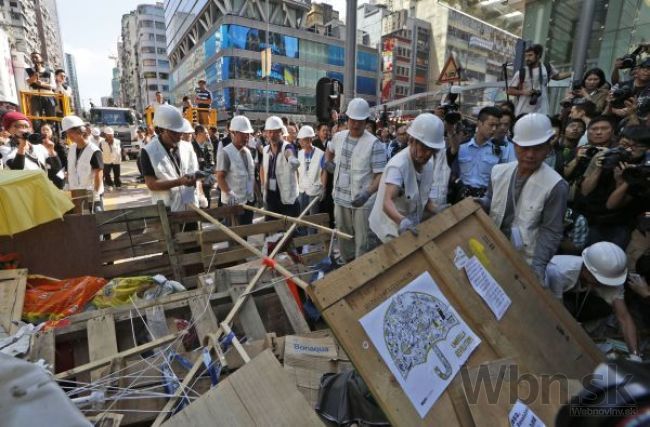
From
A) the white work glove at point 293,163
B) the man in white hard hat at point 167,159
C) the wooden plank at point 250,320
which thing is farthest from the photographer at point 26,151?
the wooden plank at point 250,320

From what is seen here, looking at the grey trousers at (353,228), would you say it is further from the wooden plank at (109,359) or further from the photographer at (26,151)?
the photographer at (26,151)

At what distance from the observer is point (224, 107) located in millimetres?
42781

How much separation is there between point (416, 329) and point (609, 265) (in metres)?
1.91

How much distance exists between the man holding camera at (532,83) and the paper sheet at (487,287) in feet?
16.2

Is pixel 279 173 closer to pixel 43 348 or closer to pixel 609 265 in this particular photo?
pixel 43 348

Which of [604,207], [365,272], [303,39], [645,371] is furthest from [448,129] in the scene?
[303,39]

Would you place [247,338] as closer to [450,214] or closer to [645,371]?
[450,214]

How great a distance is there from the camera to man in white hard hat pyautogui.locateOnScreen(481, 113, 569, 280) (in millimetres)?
2359

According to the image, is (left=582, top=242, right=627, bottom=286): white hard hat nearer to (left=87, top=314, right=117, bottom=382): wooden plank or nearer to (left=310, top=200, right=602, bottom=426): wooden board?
(left=310, top=200, right=602, bottom=426): wooden board

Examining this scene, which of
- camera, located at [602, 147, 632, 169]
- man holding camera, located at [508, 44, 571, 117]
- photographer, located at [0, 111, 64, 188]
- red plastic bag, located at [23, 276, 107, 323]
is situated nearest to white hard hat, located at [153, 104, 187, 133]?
red plastic bag, located at [23, 276, 107, 323]

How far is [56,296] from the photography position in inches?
114

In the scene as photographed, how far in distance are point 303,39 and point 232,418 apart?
54.6 metres

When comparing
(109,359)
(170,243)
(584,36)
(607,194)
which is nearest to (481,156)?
(607,194)

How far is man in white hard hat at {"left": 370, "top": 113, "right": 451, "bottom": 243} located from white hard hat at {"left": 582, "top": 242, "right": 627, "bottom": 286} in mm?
1299
